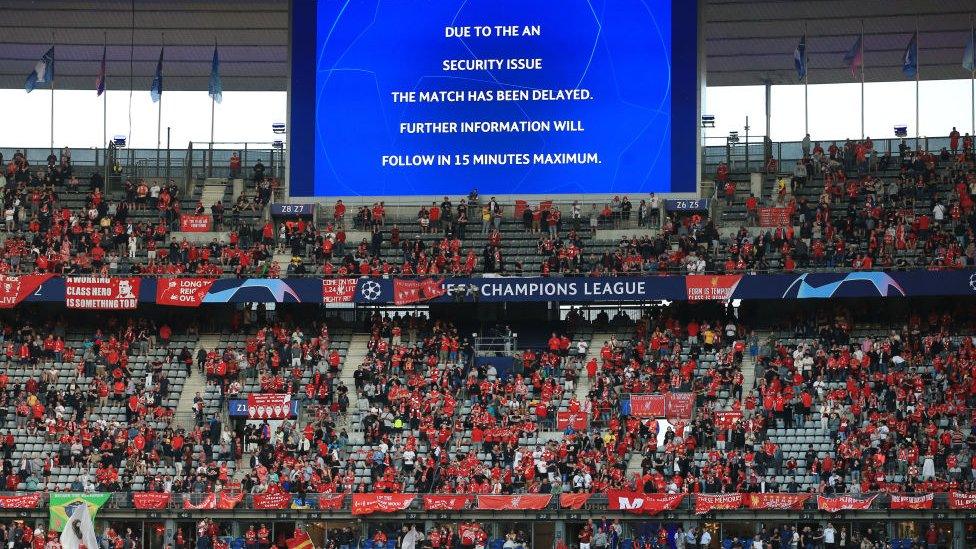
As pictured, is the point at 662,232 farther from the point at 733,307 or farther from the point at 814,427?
the point at 814,427

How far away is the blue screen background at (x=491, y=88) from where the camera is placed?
52.0m

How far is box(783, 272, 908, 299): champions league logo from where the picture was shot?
157 feet

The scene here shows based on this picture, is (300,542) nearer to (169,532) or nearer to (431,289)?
(169,532)

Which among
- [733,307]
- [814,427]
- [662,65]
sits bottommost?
[814,427]

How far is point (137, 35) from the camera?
194 feet

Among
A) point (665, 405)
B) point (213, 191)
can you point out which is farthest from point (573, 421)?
point (213, 191)

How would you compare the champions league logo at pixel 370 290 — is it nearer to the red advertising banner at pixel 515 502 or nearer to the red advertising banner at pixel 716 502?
the red advertising banner at pixel 515 502

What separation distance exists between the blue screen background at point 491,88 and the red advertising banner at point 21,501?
13657 mm

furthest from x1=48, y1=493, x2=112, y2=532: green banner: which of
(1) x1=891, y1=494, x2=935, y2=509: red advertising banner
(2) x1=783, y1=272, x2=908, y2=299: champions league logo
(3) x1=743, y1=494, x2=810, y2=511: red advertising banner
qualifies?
(1) x1=891, y1=494, x2=935, y2=509: red advertising banner

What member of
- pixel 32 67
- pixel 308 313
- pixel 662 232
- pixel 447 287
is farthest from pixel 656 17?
pixel 32 67

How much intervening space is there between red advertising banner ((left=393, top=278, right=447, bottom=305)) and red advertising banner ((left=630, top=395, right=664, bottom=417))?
269 inches

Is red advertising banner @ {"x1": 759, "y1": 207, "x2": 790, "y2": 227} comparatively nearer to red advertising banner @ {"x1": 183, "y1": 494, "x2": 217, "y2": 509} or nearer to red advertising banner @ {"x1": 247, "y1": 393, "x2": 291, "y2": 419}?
red advertising banner @ {"x1": 247, "y1": 393, "x2": 291, "y2": 419}

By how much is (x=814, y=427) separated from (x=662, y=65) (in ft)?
41.7

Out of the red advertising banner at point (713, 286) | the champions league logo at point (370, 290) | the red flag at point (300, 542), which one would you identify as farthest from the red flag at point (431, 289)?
the red flag at point (300, 542)
